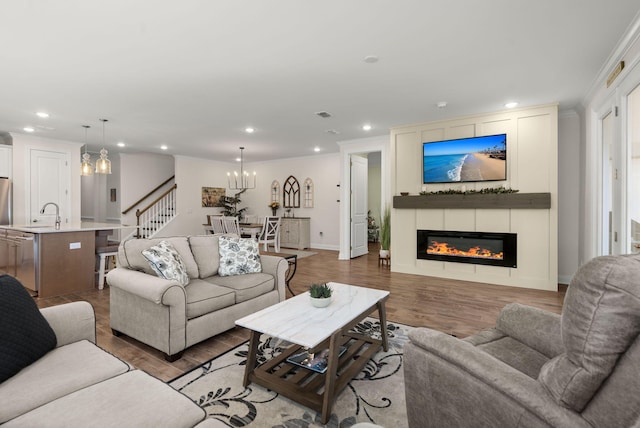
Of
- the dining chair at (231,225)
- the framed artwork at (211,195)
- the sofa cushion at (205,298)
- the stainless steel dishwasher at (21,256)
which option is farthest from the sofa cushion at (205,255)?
the framed artwork at (211,195)

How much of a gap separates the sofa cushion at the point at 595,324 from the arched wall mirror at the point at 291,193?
316 inches

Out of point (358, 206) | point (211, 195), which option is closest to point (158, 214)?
point (211, 195)

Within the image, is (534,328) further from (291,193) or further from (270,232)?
(291,193)

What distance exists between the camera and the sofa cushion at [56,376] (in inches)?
47.8

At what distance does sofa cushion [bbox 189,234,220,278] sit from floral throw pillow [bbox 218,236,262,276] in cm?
5

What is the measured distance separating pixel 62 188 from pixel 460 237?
7.63 m

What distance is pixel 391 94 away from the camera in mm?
3893

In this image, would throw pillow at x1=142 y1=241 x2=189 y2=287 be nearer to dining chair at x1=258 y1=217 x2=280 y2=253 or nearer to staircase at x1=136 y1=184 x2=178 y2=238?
dining chair at x1=258 y1=217 x2=280 y2=253

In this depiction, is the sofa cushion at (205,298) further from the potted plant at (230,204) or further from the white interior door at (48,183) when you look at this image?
the potted plant at (230,204)

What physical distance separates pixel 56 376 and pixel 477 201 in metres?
4.91

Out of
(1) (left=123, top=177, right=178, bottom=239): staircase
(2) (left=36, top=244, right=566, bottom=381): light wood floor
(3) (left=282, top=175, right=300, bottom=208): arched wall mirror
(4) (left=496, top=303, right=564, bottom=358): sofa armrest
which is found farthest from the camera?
(3) (left=282, top=175, right=300, bottom=208): arched wall mirror

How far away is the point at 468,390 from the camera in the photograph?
1.22m

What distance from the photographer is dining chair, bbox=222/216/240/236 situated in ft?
23.4

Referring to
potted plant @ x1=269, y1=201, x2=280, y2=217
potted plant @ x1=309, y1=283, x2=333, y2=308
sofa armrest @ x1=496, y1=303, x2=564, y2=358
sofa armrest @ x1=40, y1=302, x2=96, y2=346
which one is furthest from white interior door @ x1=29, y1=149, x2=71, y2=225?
sofa armrest @ x1=496, y1=303, x2=564, y2=358
